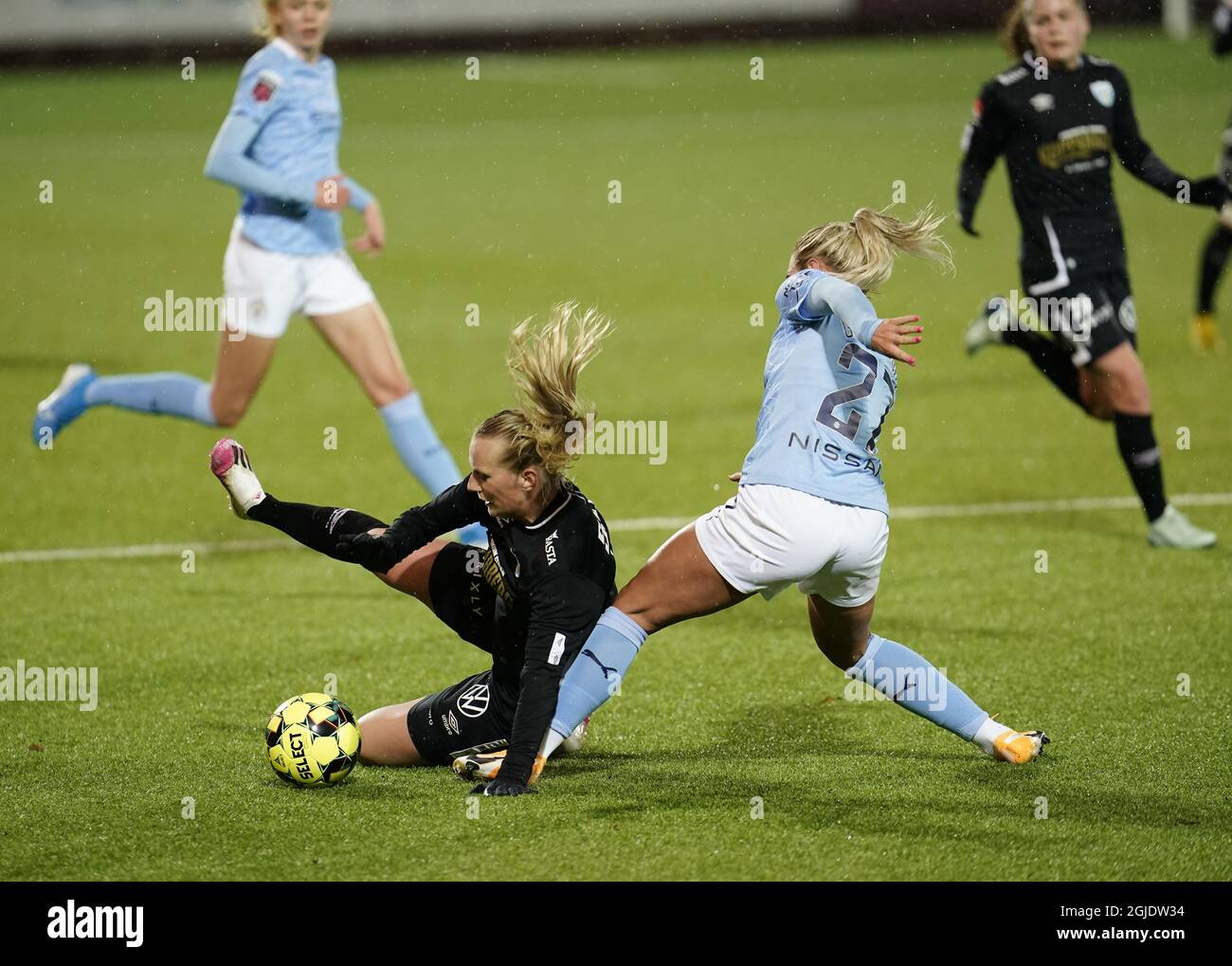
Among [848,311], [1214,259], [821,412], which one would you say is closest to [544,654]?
[821,412]

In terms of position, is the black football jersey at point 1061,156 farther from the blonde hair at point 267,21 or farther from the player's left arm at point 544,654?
the player's left arm at point 544,654

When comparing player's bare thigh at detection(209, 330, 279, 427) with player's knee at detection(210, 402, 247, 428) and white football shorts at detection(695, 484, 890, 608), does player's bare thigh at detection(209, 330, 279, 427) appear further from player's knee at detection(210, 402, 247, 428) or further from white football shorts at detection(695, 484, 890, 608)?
white football shorts at detection(695, 484, 890, 608)

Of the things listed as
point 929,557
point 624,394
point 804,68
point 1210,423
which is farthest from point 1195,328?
point 804,68

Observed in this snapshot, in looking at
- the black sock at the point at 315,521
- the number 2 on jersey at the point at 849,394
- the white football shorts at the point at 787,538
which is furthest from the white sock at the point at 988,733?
the black sock at the point at 315,521

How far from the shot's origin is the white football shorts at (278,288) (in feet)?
24.3

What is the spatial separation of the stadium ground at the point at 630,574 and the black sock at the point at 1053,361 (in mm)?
697

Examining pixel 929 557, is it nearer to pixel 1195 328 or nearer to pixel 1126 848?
pixel 1126 848

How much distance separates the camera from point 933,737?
5.36 metres

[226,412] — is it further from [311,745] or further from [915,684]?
[915,684]

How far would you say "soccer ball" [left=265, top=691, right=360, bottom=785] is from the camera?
4.81 metres

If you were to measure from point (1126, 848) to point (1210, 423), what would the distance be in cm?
654

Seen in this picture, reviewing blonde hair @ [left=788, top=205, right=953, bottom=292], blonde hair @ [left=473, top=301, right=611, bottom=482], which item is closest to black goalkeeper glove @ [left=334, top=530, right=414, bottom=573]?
blonde hair @ [left=473, top=301, right=611, bottom=482]

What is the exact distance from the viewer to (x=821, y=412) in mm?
4594

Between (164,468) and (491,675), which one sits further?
(164,468)
